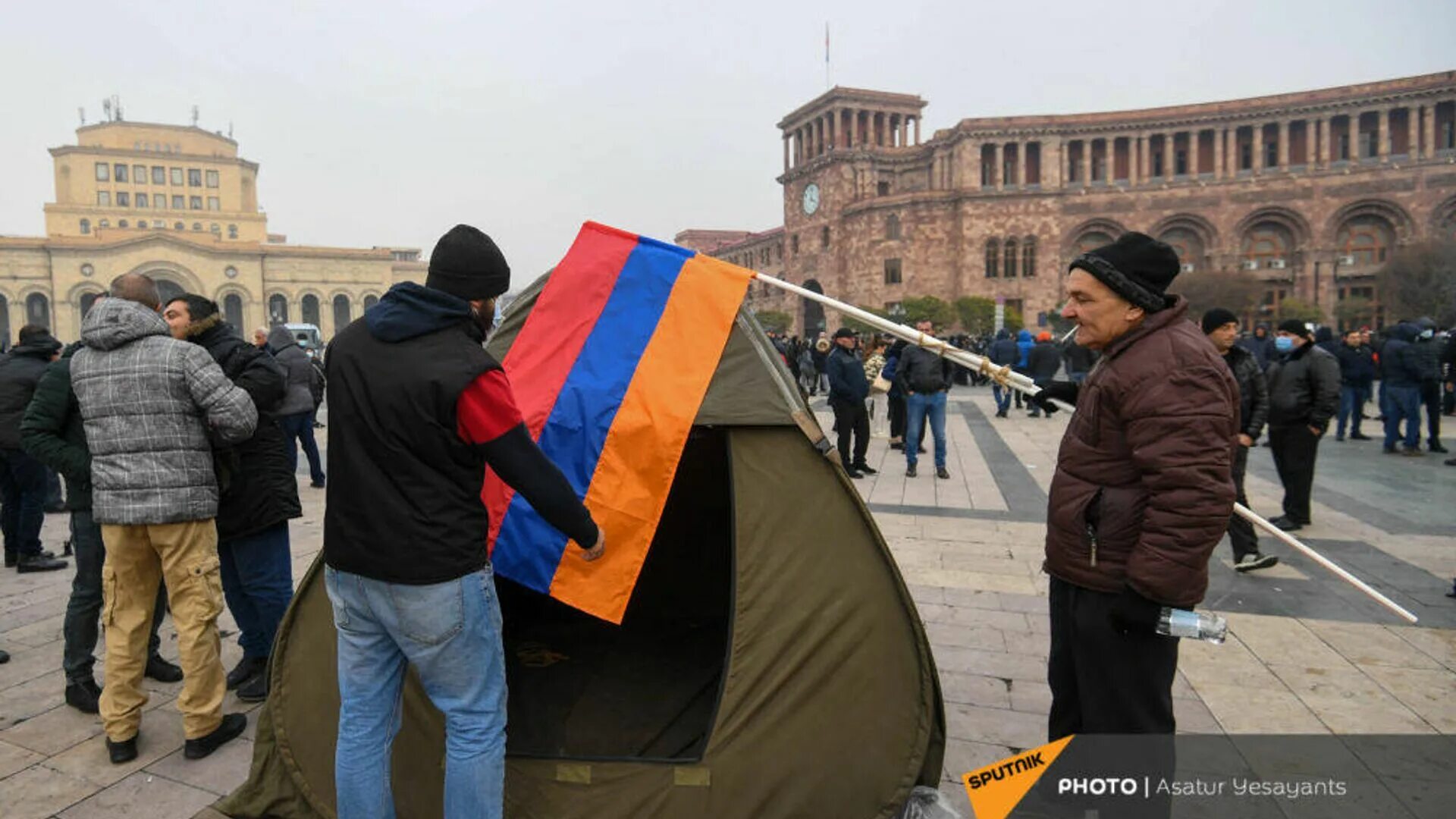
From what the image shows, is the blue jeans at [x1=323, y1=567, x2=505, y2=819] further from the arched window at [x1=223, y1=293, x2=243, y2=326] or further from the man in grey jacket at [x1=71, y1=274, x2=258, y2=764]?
the arched window at [x1=223, y1=293, x2=243, y2=326]

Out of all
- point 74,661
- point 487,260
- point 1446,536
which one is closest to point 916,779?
point 487,260

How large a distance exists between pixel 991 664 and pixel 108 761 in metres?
4.05

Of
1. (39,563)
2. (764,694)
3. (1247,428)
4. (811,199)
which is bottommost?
(39,563)

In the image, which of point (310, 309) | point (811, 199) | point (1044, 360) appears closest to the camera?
point (1044, 360)

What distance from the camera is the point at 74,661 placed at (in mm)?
3635

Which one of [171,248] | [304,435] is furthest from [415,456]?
[171,248]

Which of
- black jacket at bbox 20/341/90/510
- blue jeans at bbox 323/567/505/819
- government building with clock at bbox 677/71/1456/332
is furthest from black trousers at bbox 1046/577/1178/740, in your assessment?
government building with clock at bbox 677/71/1456/332

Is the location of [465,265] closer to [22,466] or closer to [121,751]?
[121,751]

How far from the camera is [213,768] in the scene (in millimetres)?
3137

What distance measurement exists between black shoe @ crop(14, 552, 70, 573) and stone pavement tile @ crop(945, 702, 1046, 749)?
6531 millimetres

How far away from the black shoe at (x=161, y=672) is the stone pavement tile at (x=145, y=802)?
3.44ft

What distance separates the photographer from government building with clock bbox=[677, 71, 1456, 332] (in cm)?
3925

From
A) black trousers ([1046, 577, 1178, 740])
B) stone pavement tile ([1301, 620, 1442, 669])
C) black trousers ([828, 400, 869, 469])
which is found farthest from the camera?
black trousers ([828, 400, 869, 469])

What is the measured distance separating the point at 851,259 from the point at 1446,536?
151 feet
